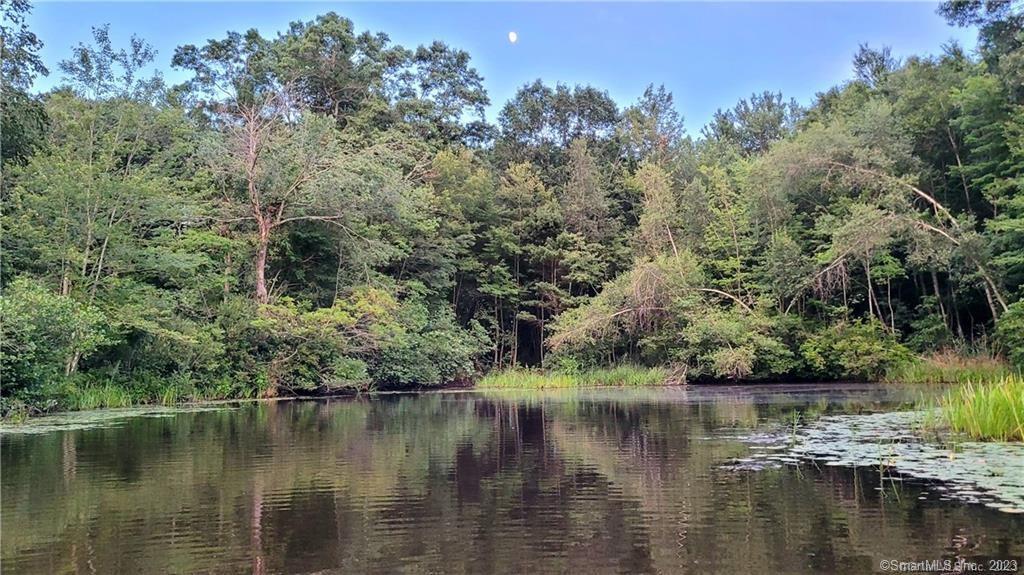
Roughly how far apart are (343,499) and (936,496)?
4.66 meters

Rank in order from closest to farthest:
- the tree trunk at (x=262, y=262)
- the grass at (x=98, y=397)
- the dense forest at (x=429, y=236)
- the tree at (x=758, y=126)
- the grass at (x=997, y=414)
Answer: the grass at (x=997, y=414) < the grass at (x=98, y=397) < the dense forest at (x=429, y=236) < the tree trunk at (x=262, y=262) < the tree at (x=758, y=126)

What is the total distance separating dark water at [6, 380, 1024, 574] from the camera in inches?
169

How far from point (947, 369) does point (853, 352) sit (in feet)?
9.70

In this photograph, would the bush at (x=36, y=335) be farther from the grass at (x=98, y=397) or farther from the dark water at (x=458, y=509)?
the dark water at (x=458, y=509)

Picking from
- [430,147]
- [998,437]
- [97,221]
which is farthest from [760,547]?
[430,147]

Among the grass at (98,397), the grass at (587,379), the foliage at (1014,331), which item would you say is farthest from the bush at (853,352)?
the grass at (98,397)

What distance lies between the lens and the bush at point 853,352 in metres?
22.9

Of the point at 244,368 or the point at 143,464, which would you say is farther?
the point at 244,368

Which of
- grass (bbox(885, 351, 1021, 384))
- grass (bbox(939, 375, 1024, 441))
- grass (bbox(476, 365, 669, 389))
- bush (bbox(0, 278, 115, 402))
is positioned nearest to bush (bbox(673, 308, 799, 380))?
grass (bbox(476, 365, 669, 389))

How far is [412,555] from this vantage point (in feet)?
14.5

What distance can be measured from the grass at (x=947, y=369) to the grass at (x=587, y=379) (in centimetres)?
749

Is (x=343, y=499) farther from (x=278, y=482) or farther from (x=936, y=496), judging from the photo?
(x=936, y=496)

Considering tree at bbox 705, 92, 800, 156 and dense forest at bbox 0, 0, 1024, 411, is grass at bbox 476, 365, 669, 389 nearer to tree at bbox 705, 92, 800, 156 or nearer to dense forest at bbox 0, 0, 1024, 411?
dense forest at bbox 0, 0, 1024, 411

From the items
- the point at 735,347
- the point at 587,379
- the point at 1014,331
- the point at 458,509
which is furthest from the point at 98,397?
the point at 1014,331
